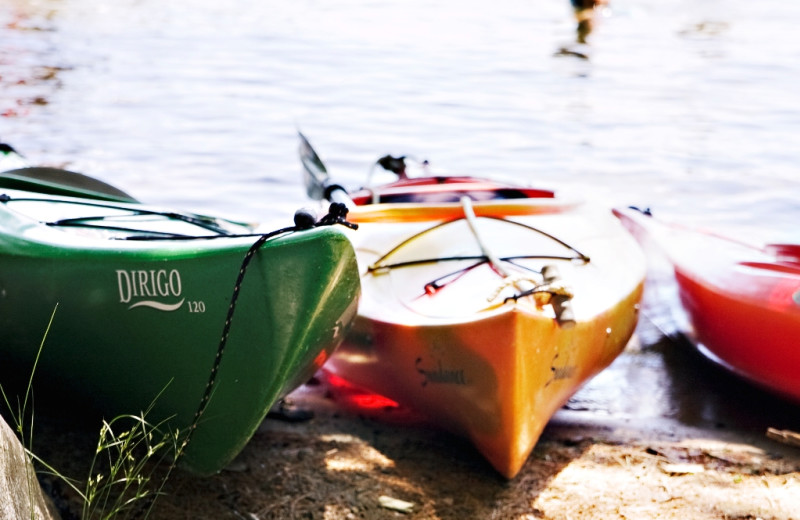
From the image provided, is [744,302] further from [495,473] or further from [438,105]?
[438,105]

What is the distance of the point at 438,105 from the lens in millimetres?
10562

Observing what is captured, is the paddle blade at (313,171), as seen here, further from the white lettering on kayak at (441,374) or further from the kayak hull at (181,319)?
the kayak hull at (181,319)

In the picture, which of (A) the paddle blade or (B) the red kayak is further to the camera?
(A) the paddle blade

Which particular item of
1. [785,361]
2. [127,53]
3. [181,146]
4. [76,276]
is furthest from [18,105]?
[785,361]

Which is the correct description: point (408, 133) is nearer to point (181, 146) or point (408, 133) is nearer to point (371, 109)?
point (371, 109)

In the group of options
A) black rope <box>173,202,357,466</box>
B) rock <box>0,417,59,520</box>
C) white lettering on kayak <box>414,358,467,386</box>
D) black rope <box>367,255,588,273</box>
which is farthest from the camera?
black rope <box>367,255,588,273</box>

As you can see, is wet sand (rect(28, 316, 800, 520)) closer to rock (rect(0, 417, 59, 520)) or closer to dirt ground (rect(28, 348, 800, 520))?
dirt ground (rect(28, 348, 800, 520))

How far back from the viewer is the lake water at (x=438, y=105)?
7492 millimetres

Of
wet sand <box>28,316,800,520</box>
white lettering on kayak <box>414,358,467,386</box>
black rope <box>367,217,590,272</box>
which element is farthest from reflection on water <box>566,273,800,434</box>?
white lettering on kayak <box>414,358,467,386</box>

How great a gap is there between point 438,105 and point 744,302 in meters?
6.97

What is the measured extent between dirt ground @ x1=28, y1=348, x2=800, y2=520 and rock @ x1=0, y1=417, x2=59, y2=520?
57 cm

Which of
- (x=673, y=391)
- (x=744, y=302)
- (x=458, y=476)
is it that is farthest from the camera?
(x=673, y=391)

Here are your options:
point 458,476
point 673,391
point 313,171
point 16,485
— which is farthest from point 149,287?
point 313,171

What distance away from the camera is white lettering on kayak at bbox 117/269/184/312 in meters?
2.85
